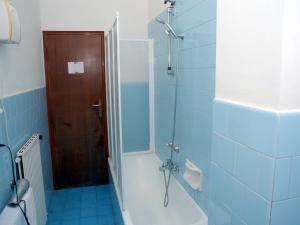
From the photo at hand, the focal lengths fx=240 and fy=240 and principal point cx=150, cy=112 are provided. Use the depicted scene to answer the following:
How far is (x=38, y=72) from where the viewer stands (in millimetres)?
2539

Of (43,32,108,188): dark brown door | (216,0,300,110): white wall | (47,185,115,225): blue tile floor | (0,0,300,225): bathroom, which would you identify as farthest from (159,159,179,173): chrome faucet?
(216,0,300,110): white wall

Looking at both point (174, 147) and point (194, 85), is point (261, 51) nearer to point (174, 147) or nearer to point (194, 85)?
point (194, 85)

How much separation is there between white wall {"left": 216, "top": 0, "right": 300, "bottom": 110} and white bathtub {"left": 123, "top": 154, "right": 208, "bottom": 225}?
1154mm

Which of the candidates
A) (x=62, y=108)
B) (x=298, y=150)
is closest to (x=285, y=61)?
(x=298, y=150)

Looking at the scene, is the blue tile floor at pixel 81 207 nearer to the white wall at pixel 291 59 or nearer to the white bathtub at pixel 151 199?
the white bathtub at pixel 151 199

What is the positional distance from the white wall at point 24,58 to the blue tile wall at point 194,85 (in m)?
1.28

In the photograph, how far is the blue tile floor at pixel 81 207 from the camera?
2424mm

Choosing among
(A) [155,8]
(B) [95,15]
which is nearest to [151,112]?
(A) [155,8]

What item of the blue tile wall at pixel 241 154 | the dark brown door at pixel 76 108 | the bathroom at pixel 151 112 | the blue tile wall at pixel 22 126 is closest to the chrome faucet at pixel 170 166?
the bathroom at pixel 151 112

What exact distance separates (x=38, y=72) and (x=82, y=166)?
130cm

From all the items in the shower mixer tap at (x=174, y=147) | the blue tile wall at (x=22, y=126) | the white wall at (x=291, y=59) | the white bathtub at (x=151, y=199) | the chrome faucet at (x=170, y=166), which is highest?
the white wall at (x=291, y=59)

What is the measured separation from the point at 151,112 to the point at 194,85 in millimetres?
1200

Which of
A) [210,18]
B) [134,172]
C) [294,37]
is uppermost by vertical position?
[210,18]

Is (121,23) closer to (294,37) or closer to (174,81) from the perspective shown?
(174,81)
